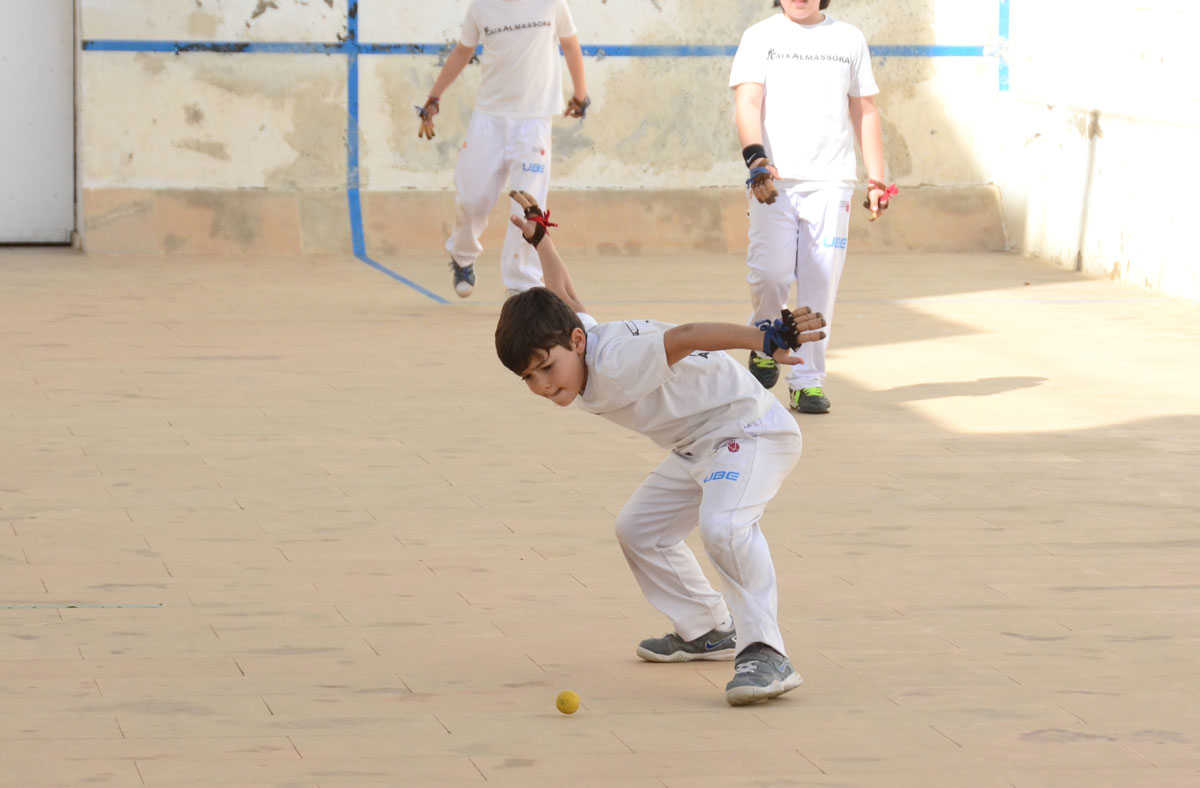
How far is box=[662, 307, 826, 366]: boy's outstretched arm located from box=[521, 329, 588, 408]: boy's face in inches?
10.2

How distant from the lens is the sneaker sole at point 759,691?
13.3 ft

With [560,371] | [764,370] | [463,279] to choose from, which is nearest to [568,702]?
[560,371]

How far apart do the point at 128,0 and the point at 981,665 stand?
9.39 metres

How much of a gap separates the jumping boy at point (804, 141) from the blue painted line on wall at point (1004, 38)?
19.6ft

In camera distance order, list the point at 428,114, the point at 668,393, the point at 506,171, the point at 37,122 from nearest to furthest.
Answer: the point at 668,393 < the point at 428,114 < the point at 506,171 < the point at 37,122

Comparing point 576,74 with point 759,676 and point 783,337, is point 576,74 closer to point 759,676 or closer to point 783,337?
point 783,337

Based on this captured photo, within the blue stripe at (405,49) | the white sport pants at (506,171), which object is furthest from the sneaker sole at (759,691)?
the blue stripe at (405,49)

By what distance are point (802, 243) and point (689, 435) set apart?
11.7 ft

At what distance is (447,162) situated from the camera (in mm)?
12828

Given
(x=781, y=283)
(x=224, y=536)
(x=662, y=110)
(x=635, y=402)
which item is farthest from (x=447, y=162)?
(x=635, y=402)

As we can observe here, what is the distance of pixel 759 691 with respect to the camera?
4.05 meters

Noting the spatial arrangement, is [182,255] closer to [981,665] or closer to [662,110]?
[662,110]

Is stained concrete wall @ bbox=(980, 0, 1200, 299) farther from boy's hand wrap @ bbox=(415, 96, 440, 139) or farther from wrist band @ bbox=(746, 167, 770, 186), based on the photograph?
wrist band @ bbox=(746, 167, 770, 186)

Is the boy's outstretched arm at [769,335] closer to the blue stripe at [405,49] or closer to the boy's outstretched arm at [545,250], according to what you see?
the boy's outstretched arm at [545,250]
